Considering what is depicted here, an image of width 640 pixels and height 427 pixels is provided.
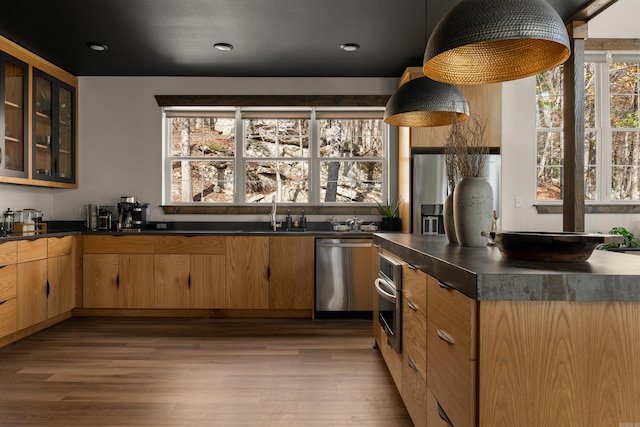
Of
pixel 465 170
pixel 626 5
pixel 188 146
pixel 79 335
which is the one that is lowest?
pixel 79 335

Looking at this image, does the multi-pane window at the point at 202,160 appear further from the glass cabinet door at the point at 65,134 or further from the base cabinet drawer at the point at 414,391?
the base cabinet drawer at the point at 414,391

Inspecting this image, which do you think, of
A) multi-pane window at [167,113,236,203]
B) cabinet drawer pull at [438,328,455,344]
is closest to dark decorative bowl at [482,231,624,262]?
cabinet drawer pull at [438,328,455,344]

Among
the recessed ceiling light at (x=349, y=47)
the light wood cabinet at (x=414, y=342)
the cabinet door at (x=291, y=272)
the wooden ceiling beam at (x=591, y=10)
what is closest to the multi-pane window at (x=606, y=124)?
the wooden ceiling beam at (x=591, y=10)

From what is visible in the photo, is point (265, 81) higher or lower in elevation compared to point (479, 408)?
higher

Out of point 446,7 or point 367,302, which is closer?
point 446,7

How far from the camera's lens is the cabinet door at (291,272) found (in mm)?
4359

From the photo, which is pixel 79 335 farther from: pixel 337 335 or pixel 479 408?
pixel 479 408

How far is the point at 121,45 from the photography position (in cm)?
397

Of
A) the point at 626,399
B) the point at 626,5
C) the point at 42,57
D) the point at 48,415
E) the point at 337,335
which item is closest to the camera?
the point at 626,399

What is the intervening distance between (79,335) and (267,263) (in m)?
1.76

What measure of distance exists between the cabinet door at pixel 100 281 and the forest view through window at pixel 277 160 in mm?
1041

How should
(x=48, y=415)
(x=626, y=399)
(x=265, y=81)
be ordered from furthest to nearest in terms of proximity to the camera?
(x=265, y=81)
(x=48, y=415)
(x=626, y=399)

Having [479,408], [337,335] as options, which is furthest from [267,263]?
[479,408]

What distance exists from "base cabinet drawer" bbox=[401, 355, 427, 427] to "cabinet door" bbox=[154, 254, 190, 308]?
274 centimetres
